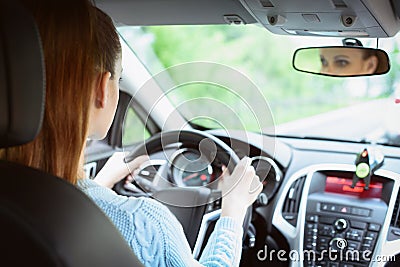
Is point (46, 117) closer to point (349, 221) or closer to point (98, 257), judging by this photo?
point (98, 257)

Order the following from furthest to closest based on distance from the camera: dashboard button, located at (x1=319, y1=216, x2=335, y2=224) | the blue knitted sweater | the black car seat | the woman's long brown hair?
dashboard button, located at (x1=319, y1=216, x2=335, y2=224)
the blue knitted sweater
the woman's long brown hair
the black car seat

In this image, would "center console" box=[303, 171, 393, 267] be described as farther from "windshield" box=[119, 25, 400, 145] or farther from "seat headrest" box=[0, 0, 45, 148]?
"seat headrest" box=[0, 0, 45, 148]

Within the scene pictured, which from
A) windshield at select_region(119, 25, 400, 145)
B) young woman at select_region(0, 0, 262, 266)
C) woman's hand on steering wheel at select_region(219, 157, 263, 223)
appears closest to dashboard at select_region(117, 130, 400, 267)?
windshield at select_region(119, 25, 400, 145)

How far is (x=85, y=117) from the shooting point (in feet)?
5.56

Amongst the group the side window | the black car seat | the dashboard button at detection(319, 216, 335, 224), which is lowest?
the dashboard button at detection(319, 216, 335, 224)

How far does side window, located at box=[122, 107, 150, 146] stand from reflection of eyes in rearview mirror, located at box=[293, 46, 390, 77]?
1.26 meters

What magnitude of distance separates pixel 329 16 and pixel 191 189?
137 centimetres

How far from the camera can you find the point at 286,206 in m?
3.75

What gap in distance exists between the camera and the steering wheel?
3391 mm

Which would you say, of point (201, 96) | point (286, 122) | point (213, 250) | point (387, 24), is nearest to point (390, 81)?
point (286, 122)

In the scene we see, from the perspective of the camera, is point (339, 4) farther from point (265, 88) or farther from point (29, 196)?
point (265, 88)

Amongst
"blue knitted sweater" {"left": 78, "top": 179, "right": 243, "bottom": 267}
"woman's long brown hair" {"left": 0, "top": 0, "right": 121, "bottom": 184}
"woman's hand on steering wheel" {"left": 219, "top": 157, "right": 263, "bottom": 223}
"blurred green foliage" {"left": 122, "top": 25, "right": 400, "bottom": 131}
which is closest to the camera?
"woman's long brown hair" {"left": 0, "top": 0, "right": 121, "bottom": 184}

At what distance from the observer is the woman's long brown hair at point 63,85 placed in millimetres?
1612

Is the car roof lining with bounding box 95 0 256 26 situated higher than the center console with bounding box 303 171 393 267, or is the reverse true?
the car roof lining with bounding box 95 0 256 26
